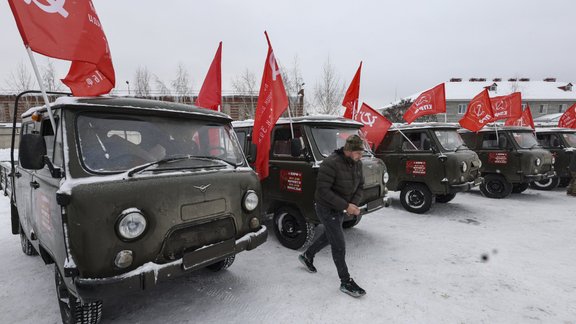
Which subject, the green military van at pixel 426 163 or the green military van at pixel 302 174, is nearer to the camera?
the green military van at pixel 302 174

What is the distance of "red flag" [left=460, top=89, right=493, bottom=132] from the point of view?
860 centimetres

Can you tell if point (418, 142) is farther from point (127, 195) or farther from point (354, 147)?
point (127, 195)

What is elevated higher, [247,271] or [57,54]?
[57,54]

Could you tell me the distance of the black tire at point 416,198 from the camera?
715 centimetres

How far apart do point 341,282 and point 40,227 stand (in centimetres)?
334

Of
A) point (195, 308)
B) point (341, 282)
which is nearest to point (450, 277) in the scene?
point (341, 282)

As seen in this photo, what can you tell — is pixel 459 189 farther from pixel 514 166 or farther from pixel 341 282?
pixel 341 282

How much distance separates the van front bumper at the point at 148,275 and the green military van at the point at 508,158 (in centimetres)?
909

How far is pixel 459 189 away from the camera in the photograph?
6.74 metres

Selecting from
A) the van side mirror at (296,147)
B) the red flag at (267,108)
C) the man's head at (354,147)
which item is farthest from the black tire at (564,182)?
the man's head at (354,147)

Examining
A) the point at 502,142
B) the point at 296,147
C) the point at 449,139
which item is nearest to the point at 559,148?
the point at 502,142

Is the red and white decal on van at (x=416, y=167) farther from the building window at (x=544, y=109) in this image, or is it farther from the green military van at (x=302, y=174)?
the building window at (x=544, y=109)

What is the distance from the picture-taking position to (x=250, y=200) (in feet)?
10.5

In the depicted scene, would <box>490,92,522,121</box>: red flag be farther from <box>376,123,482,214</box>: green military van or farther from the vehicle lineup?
the vehicle lineup
